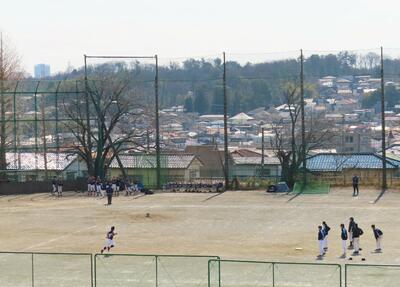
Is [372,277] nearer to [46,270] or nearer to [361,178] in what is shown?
[46,270]

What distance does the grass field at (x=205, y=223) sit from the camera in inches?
1215

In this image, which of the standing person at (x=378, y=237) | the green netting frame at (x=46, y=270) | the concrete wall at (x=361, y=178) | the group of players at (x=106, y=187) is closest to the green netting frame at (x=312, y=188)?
the concrete wall at (x=361, y=178)

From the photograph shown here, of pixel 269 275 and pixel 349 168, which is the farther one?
pixel 349 168

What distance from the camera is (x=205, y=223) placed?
37.8 m

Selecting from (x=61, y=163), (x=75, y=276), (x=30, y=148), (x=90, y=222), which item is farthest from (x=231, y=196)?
(x=61, y=163)

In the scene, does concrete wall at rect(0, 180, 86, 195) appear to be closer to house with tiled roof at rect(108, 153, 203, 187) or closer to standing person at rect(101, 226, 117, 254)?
house with tiled roof at rect(108, 153, 203, 187)

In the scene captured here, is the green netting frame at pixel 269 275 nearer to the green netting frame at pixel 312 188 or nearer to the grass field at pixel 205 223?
the grass field at pixel 205 223

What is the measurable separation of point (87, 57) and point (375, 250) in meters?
29.7

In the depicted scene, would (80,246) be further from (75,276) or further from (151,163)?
(151,163)

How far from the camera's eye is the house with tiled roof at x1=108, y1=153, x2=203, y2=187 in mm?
60656

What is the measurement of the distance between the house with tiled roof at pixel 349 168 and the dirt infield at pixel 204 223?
436cm

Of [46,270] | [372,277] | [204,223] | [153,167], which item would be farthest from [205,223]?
[153,167]

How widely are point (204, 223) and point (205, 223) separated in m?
0.05

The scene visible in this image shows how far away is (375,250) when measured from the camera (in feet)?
97.2
